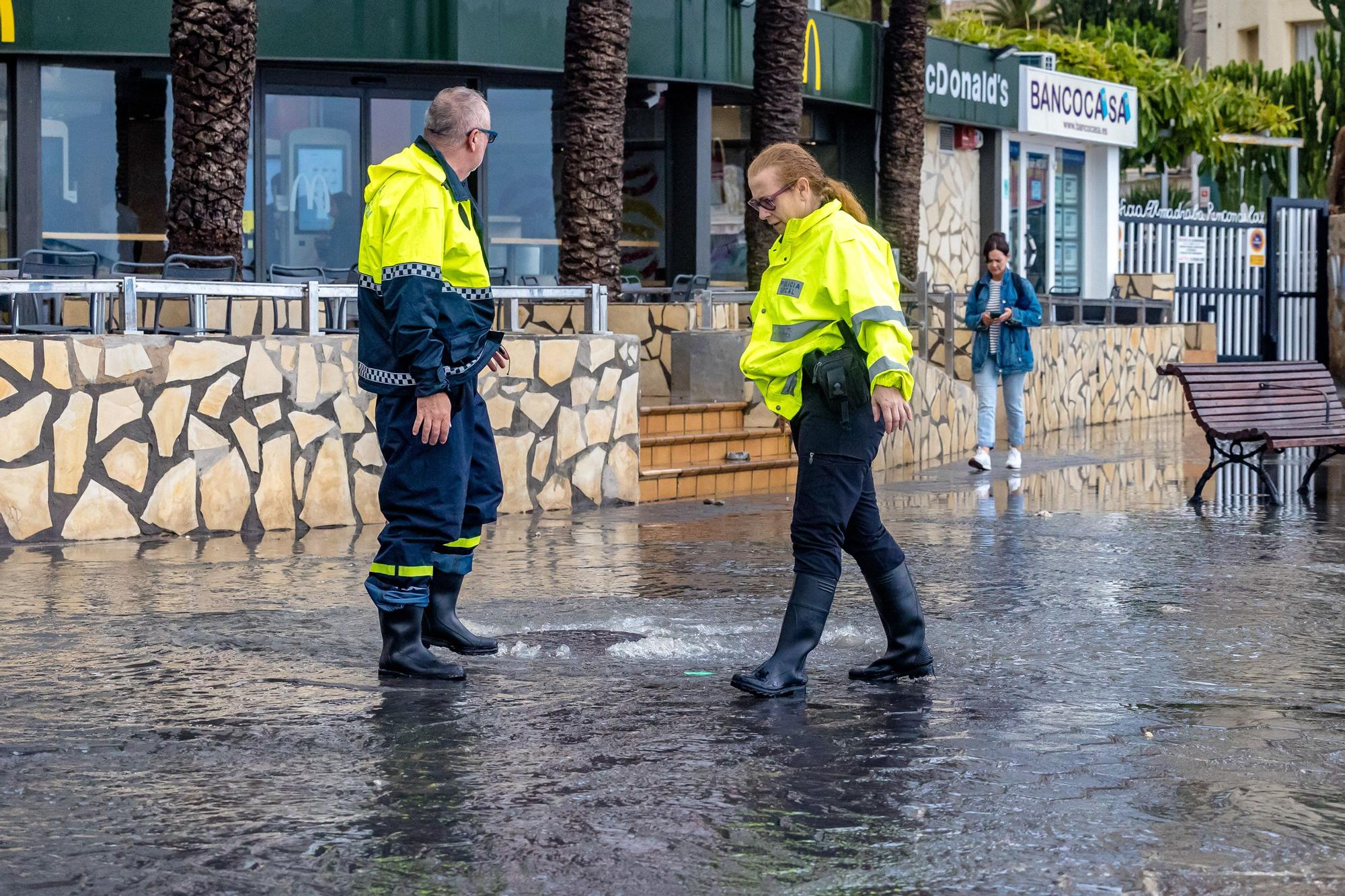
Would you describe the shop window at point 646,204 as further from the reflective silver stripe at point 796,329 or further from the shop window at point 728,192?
the reflective silver stripe at point 796,329

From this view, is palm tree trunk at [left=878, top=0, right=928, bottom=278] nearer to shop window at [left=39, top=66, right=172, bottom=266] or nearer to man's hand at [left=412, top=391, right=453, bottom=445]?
shop window at [left=39, top=66, right=172, bottom=266]

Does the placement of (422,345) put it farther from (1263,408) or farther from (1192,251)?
(1192,251)

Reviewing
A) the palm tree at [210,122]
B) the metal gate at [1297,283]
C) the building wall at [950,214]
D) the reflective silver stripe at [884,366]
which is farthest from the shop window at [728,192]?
the reflective silver stripe at [884,366]

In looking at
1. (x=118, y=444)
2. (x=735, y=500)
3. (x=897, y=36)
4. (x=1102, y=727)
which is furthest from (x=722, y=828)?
(x=897, y=36)

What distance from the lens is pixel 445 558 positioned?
6.27 meters

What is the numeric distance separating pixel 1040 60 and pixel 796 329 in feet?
71.2

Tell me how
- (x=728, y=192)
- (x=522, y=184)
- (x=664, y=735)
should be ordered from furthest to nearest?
(x=728, y=192) → (x=522, y=184) → (x=664, y=735)

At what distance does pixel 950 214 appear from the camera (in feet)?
81.8

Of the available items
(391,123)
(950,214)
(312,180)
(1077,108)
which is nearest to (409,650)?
(312,180)

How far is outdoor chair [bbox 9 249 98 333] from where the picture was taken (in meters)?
10.3

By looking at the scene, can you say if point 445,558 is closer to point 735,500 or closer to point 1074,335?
point 735,500

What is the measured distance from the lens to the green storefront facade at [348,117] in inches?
663

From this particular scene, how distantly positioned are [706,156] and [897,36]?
2677 mm

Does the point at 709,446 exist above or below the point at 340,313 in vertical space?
below
